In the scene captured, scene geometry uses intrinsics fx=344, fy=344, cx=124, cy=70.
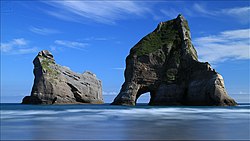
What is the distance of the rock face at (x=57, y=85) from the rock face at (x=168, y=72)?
13852 mm

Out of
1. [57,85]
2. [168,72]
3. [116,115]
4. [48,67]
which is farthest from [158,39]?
[116,115]

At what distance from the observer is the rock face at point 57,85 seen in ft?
229

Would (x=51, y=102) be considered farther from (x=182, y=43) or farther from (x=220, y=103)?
(x=220, y=103)

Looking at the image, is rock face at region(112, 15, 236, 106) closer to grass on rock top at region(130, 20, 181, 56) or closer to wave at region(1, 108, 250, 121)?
grass on rock top at region(130, 20, 181, 56)

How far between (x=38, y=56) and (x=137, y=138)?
63334mm

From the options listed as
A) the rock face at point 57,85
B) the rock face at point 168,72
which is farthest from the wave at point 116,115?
the rock face at point 57,85

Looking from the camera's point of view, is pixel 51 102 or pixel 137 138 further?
pixel 51 102

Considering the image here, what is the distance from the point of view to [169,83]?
6084 centimetres

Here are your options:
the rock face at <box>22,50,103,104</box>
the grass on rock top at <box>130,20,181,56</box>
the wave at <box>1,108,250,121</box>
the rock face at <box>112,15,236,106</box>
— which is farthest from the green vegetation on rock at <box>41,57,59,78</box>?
the wave at <box>1,108,250,121</box>

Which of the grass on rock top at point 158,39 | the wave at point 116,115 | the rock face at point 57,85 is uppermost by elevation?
the grass on rock top at point 158,39

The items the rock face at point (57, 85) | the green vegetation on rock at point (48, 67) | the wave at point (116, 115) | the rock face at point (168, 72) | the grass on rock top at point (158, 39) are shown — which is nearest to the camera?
the wave at point (116, 115)

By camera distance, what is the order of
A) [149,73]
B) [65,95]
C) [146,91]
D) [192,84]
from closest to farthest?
[192,84]
[149,73]
[146,91]
[65,95]

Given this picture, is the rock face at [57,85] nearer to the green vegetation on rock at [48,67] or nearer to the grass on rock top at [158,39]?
the green vegetation on rock at [48,67]

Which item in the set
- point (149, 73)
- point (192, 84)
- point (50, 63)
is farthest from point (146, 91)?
point (50, 63)
